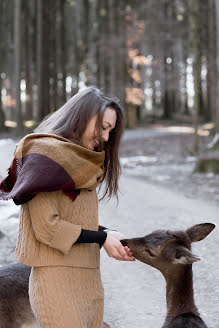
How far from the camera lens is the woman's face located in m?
3.09

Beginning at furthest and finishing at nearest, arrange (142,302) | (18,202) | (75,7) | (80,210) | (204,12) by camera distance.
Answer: (75,7) < (204,12) < (142,302) < (80,210) < (18,202)

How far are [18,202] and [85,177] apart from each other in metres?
0.39

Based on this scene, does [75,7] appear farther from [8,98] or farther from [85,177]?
[85,177]

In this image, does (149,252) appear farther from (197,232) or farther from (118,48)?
(118,48)

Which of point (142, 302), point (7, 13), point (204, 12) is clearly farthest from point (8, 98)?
point (142, 302)

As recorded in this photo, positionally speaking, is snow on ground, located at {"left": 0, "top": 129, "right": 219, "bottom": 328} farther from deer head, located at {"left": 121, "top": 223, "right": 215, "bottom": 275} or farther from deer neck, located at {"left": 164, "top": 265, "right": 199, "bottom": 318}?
deer head, located at {"left": 121, "top": 223, "right": 215, "bottom": 275}

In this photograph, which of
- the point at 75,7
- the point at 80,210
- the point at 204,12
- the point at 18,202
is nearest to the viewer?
the point at 18,202

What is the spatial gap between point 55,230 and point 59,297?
0.39 metres

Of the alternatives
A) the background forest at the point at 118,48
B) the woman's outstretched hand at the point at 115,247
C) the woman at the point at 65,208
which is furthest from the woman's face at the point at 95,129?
the background forest at the point at 118,48

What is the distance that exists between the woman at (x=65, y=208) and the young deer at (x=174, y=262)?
0.33m

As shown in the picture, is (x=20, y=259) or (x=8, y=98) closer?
(x=20, y=259)

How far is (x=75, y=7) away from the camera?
47719mm

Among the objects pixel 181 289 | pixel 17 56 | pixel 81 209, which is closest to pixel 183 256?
pixel 181 289

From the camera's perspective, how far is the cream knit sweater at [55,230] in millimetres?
2902
